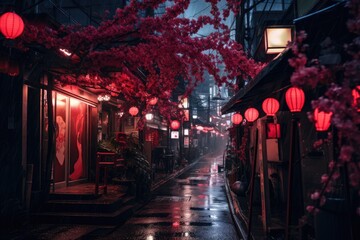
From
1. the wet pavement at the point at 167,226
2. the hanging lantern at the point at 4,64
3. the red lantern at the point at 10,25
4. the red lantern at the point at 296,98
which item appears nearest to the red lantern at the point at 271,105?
the red lantern at the point at 296,98

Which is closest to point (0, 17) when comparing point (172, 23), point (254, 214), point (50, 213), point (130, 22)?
point (130, 22)

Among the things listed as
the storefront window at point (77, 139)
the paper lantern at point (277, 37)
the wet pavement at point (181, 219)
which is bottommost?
the wet pavement at point (181, 219)

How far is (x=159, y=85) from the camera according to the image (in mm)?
20859

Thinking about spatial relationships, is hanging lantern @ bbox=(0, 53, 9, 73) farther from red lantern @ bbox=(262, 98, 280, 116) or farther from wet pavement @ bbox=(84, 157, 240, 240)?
red lantern @ bbox=(262, 98, 280, 116)

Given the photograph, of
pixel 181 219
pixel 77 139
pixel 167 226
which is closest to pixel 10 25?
pixel 167 226

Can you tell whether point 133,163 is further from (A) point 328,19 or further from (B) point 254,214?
(A) point 328,19

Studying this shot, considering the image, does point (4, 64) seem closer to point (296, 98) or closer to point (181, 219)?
point (181, 219)

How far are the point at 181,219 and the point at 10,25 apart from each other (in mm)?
8228

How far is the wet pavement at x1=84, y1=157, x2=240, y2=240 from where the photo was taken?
10.6 m

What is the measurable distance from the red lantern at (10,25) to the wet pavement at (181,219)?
5951 mm

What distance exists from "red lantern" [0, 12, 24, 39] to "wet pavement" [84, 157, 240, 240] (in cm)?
595

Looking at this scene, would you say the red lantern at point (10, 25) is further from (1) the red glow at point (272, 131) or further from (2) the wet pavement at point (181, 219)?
(1) the red glow at point (272, 131)

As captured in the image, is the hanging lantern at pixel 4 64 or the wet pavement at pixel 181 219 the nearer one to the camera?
the hanging lantern at pixel 4 64

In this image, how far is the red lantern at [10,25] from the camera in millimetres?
9227
